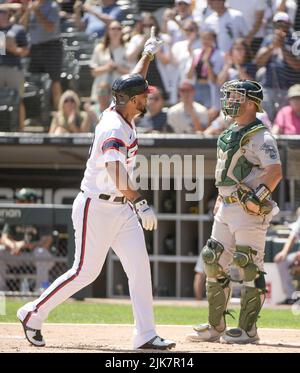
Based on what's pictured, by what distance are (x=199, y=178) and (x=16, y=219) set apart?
250cm

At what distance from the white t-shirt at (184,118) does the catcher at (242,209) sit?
531 centimetres

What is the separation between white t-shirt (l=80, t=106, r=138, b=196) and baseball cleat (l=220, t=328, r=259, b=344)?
4.33 ft

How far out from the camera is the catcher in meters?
6.24

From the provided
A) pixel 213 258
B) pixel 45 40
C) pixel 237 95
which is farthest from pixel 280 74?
pixel 213 258

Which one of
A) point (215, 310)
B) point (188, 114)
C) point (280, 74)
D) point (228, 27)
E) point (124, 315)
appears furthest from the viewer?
point (228, 27)

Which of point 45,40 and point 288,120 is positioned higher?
point 45,40

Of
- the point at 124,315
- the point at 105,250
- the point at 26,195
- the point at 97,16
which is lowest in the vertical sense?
the point at 124,315

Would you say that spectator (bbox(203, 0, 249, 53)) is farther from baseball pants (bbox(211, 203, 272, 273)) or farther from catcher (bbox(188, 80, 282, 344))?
baseball pants (bbox(211, 203, 272, 273))

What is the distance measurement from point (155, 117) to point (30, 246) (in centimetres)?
232

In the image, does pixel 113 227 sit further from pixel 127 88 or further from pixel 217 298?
pixel 217 298

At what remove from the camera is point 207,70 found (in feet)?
39.4

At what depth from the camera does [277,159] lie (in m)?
6.21

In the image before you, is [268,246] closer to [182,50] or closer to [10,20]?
[182,50]
